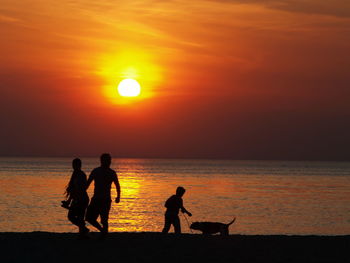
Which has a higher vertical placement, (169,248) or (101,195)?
(101,195)

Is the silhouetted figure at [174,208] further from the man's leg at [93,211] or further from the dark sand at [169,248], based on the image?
the man's leg at [93,211]

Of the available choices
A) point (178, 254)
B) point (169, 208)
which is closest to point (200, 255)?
point (178, 254)

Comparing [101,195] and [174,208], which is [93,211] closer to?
[101,195]

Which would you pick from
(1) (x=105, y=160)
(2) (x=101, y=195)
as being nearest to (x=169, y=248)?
(2) (x=101, y=195)

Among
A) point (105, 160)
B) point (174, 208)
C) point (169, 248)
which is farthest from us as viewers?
point (174, 208)

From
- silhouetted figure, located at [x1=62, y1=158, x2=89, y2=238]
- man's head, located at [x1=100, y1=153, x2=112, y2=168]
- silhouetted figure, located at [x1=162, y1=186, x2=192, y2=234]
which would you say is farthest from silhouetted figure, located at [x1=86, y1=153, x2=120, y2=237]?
silhouetted figure, located at [x1=162, y1=186, x2=192, y2=234]

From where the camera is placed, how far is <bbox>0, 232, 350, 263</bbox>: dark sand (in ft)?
38.5

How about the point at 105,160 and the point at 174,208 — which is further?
the point at 174,208

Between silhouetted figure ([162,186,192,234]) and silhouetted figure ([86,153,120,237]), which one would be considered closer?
silhouetted figure ([86,153,120,237])

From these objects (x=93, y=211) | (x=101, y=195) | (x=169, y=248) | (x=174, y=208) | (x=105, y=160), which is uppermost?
(x=174, y=208)

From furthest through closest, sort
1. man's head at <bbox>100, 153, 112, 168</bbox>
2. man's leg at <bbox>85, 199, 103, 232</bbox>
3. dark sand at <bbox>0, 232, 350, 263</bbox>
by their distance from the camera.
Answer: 1. man's leg at <bbox>85, 199, 103, 232</bbox>
2. man's head at <bbox>100, 153, 112, 168</bbox>
3. dark sand at <bbox>0, 232, 350, 263</bbox>

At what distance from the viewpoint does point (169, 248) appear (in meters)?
12.9

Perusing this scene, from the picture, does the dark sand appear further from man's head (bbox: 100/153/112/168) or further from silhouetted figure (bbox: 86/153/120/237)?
man's head (bbox: 100/153/112/168)

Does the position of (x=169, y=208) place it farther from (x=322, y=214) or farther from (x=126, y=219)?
(x=322, y=214)
